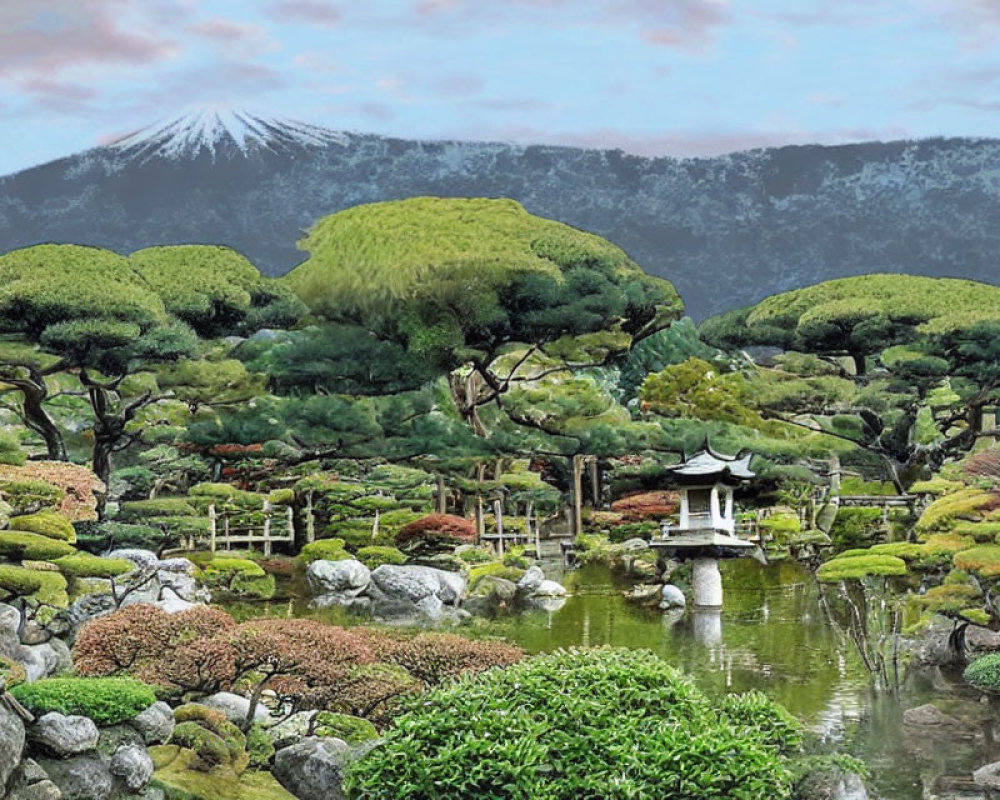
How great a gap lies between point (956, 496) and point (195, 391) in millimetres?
8398

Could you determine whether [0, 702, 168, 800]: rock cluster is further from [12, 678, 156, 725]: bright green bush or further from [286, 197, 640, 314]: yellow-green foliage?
[286, 197, 640, 314]: yellow-green foliage

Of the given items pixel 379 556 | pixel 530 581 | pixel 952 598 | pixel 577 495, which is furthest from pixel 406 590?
pixel 952 598

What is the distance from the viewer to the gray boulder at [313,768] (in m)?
6.51

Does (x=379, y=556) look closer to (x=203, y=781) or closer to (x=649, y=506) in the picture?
(x=649, y=506)

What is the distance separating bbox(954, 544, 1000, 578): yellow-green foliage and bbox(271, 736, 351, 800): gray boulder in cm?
421

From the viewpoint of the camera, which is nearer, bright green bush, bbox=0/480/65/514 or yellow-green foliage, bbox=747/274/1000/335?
bright green bush, bbox=0/480/65/514

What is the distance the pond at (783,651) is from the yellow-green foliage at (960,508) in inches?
50.2

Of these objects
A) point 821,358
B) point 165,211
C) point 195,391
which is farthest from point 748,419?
point 165,211

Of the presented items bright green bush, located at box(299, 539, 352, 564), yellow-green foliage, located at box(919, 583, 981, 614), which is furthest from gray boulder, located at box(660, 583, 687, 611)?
yellow-green foliage, located at box(919, 583, 981, 614)

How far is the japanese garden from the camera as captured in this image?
21.7ft

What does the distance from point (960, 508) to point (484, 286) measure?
27.5 ft

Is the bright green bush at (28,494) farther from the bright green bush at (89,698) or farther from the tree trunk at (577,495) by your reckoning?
the tree trunk at (577,495)

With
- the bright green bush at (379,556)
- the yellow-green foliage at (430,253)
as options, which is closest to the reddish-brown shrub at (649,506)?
the yellow-green foliage at (430,253)

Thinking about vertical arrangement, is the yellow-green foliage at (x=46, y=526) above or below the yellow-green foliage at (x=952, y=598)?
above
